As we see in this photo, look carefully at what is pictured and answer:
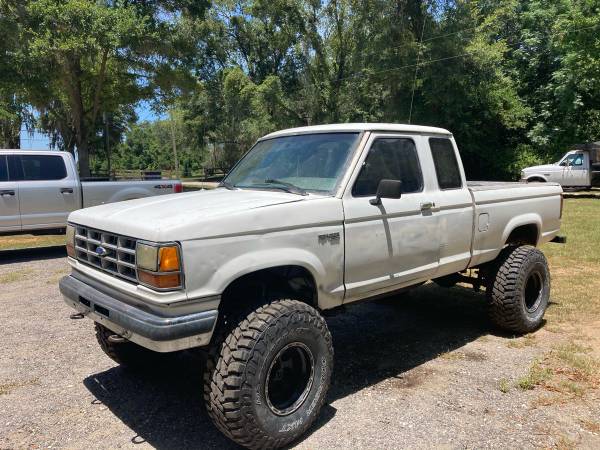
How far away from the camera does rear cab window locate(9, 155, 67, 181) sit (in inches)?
363

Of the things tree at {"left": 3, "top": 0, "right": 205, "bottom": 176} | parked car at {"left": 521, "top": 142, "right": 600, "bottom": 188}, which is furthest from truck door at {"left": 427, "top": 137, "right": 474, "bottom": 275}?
parked car at {"left": 521, "top": 142, "right": 600, "bottom": 188}

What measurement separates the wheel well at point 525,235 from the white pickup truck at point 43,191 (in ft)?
23.8

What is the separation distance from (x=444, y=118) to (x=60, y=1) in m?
17.8

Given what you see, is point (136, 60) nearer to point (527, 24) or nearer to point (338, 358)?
point (338, 358)

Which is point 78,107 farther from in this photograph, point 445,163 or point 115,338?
point 445,163

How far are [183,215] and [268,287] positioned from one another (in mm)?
807

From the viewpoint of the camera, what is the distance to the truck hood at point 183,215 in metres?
2.90

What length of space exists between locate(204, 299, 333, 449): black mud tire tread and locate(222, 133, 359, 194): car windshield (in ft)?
3.44

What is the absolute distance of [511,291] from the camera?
4.92 m

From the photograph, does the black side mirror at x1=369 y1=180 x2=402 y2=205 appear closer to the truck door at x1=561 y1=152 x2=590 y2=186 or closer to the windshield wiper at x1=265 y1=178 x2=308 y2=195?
the windshield wiper at x1=265 y1=178 x2=308 y2=195

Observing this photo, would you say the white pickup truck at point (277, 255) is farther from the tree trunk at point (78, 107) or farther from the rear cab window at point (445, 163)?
the tree trunk at point (78, 107)

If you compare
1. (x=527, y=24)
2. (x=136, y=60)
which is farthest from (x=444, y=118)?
(x=136, y=60)

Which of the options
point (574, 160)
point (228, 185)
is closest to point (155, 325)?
point (228, 185)

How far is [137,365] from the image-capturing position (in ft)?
14.0
